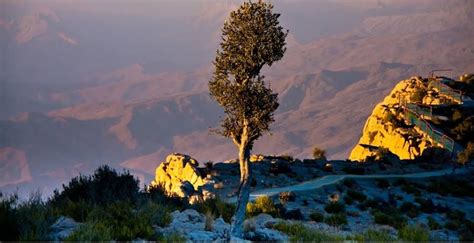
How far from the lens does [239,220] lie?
77.8 ft

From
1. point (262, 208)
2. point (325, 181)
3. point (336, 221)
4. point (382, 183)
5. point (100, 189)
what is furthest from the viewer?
point (382, 183)

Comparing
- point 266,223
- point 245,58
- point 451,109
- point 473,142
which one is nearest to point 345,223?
point 266,223

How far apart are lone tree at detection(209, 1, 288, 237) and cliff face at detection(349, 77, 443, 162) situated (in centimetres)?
5196

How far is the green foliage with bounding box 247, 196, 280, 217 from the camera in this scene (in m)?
35.8

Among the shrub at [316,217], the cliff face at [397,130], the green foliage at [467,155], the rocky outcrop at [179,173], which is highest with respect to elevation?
the cliff face at [397,130]

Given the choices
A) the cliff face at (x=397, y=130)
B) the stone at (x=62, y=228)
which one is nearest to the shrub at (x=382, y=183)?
the cliff face at (x=397, y=130)

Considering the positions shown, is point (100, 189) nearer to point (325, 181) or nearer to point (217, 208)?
point (217, 208)

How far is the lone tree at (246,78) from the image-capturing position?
24.2 m

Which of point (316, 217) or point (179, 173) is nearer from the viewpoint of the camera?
point (316, 217)

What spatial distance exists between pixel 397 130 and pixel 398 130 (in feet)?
0.53

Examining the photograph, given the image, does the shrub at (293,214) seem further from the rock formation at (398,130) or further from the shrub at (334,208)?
the rock formation at (398,130)

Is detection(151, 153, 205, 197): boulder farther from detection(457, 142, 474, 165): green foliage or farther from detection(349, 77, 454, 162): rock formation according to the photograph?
detection(457, 142, 474, 165): green foliage

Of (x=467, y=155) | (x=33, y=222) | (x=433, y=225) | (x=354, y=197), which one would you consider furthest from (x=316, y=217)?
(x=467, y=155)

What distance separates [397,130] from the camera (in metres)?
82.2
